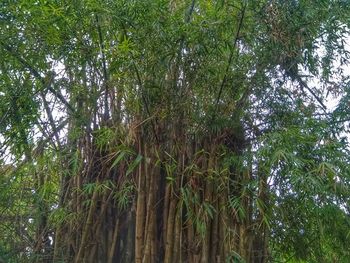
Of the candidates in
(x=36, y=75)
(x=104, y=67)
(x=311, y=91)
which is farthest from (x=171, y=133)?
(x=311, y=91)

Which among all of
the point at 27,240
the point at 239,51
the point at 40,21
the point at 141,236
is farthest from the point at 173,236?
the point at 40,21

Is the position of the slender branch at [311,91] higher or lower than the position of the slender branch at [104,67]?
higher

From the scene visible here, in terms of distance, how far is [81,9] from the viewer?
2.98m

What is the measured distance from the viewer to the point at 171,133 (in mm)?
3357

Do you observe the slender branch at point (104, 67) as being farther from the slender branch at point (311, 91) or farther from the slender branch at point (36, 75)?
the slender branch at point (311, 91)

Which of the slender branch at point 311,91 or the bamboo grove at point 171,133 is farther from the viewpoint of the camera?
the slender branch at point 311,91

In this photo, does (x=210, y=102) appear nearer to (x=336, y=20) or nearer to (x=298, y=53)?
(x=298, y=53)

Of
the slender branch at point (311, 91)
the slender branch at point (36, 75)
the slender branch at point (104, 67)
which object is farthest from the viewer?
the slender branch at point (311, 91)

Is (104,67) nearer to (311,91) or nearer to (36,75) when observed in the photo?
(36,75)

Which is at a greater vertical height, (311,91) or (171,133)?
(311,91)

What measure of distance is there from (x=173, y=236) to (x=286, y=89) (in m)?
1.21

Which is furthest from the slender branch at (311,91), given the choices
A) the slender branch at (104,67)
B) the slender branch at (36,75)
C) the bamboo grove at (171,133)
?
the slender branch at (36,75)

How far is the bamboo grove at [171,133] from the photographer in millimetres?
3070

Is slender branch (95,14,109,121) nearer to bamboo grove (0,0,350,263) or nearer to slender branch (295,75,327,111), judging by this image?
bamboo grove (0,0,350,263)
